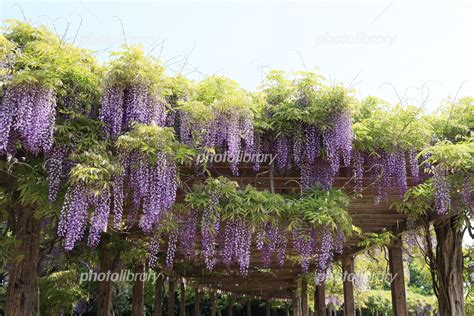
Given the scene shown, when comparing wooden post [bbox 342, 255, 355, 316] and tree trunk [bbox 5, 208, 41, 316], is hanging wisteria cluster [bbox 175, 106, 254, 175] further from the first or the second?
wooden post [bbox 342, 255, 355, 316]

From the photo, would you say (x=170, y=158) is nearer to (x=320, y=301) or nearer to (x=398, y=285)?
(x=398, y=285)

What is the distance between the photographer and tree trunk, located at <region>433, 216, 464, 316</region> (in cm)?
542

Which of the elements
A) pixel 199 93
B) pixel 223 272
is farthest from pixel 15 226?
pixel 223 272

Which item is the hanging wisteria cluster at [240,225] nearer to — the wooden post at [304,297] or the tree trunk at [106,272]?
the tree trunk at [106,272]

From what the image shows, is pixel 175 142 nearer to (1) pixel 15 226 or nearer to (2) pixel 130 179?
(2) pixel 130 179

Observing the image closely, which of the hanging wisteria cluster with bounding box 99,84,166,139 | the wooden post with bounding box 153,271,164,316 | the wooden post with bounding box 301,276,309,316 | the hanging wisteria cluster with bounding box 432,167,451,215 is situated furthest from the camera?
the wooden post with bounding box 301,276,309,316

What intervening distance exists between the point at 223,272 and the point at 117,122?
7.49 meters

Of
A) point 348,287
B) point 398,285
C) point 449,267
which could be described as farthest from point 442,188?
point 348,287

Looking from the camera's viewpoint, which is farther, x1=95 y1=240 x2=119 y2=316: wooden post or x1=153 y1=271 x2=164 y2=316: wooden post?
x1=153 y1=271 x2=164 y2=316: wooden post

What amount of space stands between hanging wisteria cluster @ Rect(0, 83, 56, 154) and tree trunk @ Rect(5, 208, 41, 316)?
102cm

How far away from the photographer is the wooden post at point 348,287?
8.20 m

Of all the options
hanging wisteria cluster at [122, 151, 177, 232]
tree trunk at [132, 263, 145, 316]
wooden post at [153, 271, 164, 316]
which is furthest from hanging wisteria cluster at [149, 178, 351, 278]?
wooden post at [153, 271, 164, 316]

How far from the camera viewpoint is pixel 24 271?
14.3ft

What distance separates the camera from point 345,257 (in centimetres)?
853
